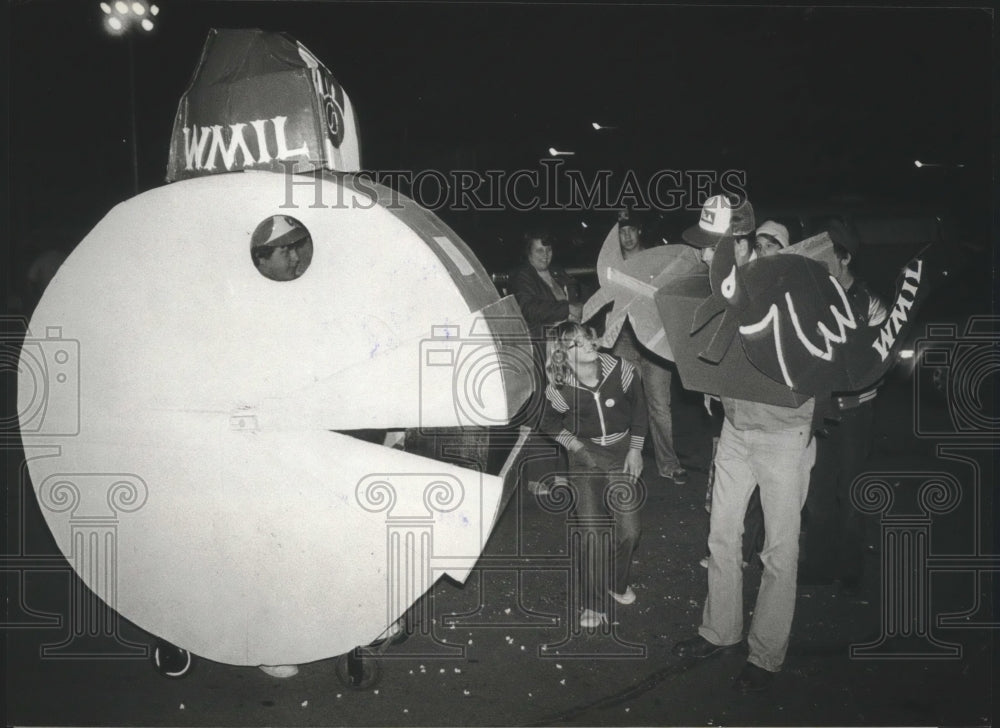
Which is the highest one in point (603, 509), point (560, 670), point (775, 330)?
point (775, 330)

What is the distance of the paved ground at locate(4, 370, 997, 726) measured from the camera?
9.32ft

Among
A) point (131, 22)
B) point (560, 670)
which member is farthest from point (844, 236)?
point (131, 22)

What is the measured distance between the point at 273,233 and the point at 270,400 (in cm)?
56

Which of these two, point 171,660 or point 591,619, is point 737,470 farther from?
point 171,660

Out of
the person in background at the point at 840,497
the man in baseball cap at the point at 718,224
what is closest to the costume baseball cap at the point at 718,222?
the man in baseball cap at the point at 718,224

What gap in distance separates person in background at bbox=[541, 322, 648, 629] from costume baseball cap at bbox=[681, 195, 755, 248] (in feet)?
2.21

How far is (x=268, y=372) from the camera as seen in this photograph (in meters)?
2.62

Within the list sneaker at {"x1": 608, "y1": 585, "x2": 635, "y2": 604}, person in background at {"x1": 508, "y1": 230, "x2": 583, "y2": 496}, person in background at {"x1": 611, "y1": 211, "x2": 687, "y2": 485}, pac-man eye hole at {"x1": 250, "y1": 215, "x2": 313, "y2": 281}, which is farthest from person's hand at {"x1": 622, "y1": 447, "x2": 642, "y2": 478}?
pac-man eye hole at {"x1": 250, "y1": 215, "x2": 313, "y2": 281}

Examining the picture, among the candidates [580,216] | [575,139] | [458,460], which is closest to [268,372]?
[458,460]

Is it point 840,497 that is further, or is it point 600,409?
point 840,497

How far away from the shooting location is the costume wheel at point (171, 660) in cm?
297

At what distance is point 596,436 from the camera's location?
3.63 meters

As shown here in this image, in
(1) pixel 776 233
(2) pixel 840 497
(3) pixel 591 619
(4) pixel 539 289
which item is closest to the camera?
(1) pixel 776 233

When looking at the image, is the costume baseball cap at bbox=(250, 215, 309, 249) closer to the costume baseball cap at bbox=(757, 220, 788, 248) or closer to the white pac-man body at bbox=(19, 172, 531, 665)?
the white pac-man body at bbox=(19, 172, 531, 665)
